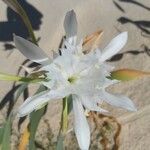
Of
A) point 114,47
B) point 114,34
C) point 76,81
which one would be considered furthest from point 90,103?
point 114,34

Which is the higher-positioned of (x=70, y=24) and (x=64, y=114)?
(x=70, y=24)

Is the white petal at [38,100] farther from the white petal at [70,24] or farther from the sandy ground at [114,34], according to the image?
the sandy ground at [114,34]

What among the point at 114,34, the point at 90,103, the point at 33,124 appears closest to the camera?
the point at 90,103

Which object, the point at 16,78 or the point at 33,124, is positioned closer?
the point at 16,78

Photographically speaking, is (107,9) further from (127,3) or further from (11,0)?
(11,0)

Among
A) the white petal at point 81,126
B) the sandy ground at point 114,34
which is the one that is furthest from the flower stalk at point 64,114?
the sandy ground at point 114,34

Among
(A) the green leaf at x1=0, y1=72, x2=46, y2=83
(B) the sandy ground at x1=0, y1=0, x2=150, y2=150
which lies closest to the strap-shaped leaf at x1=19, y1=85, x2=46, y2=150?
(A) the green leaf at x1=0, y1=72, x2=46, y2=83

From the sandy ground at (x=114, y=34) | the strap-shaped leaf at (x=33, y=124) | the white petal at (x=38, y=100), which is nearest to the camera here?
the white petal at (x=38, y=100)

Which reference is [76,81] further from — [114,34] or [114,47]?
[114,34]
